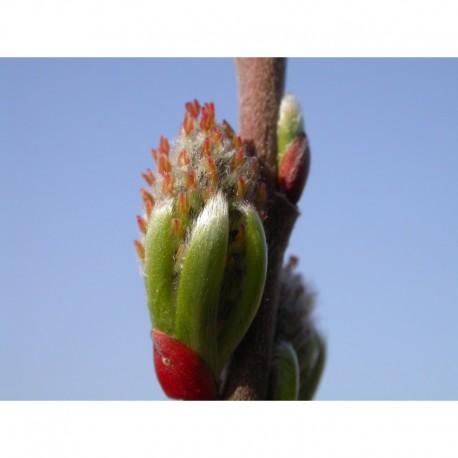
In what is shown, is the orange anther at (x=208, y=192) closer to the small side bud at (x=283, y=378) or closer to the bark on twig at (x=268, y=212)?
the bark on twig at (x=268, y=212)

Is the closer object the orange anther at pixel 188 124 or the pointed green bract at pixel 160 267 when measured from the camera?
the pointed green bract at pixel 160 267

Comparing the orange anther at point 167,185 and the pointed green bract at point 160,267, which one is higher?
the orange anther at point 167,185

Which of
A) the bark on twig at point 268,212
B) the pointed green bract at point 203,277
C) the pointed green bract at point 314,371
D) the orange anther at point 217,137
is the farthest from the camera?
the pointed green bract at point 314,371

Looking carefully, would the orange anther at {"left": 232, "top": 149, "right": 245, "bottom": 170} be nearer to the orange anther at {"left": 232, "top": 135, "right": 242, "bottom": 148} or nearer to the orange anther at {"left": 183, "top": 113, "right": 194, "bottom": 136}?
the orange anther at {"left": 232, "top": 135, "right": 242, "bottom": 148}

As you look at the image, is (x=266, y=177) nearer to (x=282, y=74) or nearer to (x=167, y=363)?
(x=282, y=74)

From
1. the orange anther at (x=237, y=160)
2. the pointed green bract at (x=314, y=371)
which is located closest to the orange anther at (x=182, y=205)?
the orange anther at (x=237, y=160)

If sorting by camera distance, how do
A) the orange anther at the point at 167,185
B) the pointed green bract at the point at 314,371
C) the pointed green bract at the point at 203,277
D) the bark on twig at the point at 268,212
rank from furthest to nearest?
the pointed green bract at the point at 314,371, the bark on twig at the point at 268,212, the orange anther at the point at 167,185, the pointed green bract at the point at 203,277

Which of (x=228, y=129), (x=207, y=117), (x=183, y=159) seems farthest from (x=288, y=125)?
(x=183, y=159)
